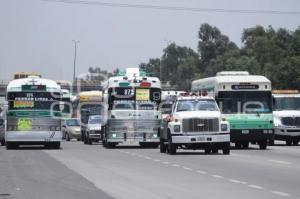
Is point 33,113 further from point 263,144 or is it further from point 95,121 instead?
point 95,121

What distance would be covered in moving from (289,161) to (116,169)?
6.44 m

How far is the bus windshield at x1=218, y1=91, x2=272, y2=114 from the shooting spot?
3734cm

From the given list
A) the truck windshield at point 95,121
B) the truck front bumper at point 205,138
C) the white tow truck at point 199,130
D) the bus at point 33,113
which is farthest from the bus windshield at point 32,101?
the truck windshield at point 95,121

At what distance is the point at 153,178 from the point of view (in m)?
20.9

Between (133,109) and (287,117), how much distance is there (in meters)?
8.63

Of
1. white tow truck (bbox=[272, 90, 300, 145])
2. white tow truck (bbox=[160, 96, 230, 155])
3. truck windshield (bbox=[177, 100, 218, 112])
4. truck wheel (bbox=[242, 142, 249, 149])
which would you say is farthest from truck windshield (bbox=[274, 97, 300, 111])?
white tow truck (bbox=[160, 96, 230, 155])

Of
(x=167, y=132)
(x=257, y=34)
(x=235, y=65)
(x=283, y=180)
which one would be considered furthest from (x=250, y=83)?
(x=257, y=34)

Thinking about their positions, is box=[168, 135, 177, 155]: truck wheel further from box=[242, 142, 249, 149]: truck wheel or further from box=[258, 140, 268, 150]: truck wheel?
box=[242, 142, 249, 149]: truck wheel

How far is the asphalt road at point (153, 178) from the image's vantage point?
17.1 metres

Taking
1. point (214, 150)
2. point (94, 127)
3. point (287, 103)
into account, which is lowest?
point (214, 150)

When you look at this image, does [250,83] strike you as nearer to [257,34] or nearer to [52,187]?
[52,187]

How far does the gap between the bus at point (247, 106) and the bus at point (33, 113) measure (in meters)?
7.56

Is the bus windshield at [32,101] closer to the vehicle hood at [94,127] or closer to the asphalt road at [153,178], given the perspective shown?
the asphalt road at [153,178]

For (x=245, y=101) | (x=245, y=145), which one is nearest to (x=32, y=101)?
(x=245, y=101)
